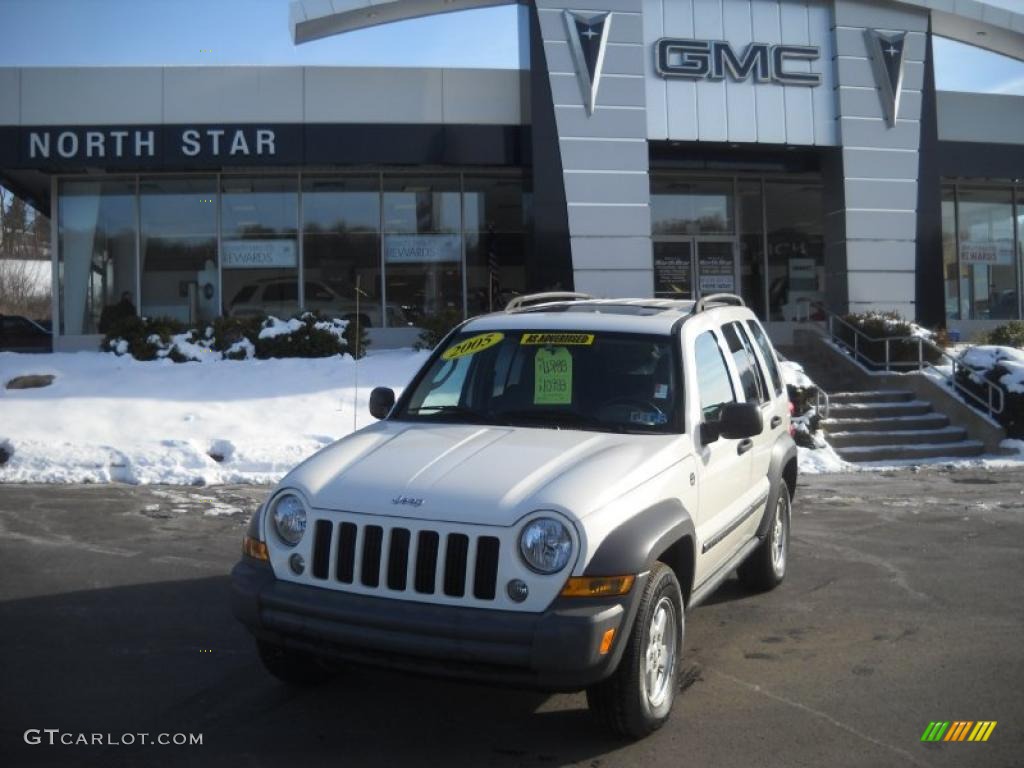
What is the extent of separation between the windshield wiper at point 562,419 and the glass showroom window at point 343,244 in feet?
48.3

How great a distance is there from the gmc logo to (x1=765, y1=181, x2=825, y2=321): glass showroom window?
12.1 ft

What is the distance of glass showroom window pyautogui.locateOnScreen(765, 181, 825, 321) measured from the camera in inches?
853

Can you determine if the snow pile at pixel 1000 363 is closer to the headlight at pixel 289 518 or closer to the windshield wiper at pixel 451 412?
the windshield wiper at pixel 451 412

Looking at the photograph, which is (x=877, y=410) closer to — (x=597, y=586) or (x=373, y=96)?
(x=373, y=96)

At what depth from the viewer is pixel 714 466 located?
4957mm

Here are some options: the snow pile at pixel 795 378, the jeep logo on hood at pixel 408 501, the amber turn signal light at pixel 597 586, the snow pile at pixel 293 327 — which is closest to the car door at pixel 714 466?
the amber turn signal light at pixel 597 586

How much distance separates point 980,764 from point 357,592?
8.57 feet

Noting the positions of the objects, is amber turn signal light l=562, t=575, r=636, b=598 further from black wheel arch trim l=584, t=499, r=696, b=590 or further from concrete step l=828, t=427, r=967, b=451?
concrete step l=828, t=427, r=967, b=451

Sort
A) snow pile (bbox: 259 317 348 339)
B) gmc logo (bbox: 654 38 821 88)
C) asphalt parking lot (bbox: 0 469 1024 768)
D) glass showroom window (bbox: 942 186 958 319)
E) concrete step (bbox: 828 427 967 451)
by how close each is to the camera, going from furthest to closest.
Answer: glass showroom window (bbox: 942 186 958 319)
gmc logo (bbox: 654 38 821 88)
snow pile (bbox: 259 317 348 339)
concrete step (bbox: 828 427 967 451)
asphalt parking lot (bbox: 0 469 1024 768)

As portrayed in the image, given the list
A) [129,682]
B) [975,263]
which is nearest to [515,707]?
[129,682]

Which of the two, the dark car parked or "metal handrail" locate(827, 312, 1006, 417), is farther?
the dark car parked

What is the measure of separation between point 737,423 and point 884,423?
36.2 feet

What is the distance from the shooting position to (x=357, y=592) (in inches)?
152

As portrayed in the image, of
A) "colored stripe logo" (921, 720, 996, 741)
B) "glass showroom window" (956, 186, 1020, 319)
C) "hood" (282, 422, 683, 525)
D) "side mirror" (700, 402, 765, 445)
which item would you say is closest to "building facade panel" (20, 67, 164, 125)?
"hood" (282, 422, 683, 525)
